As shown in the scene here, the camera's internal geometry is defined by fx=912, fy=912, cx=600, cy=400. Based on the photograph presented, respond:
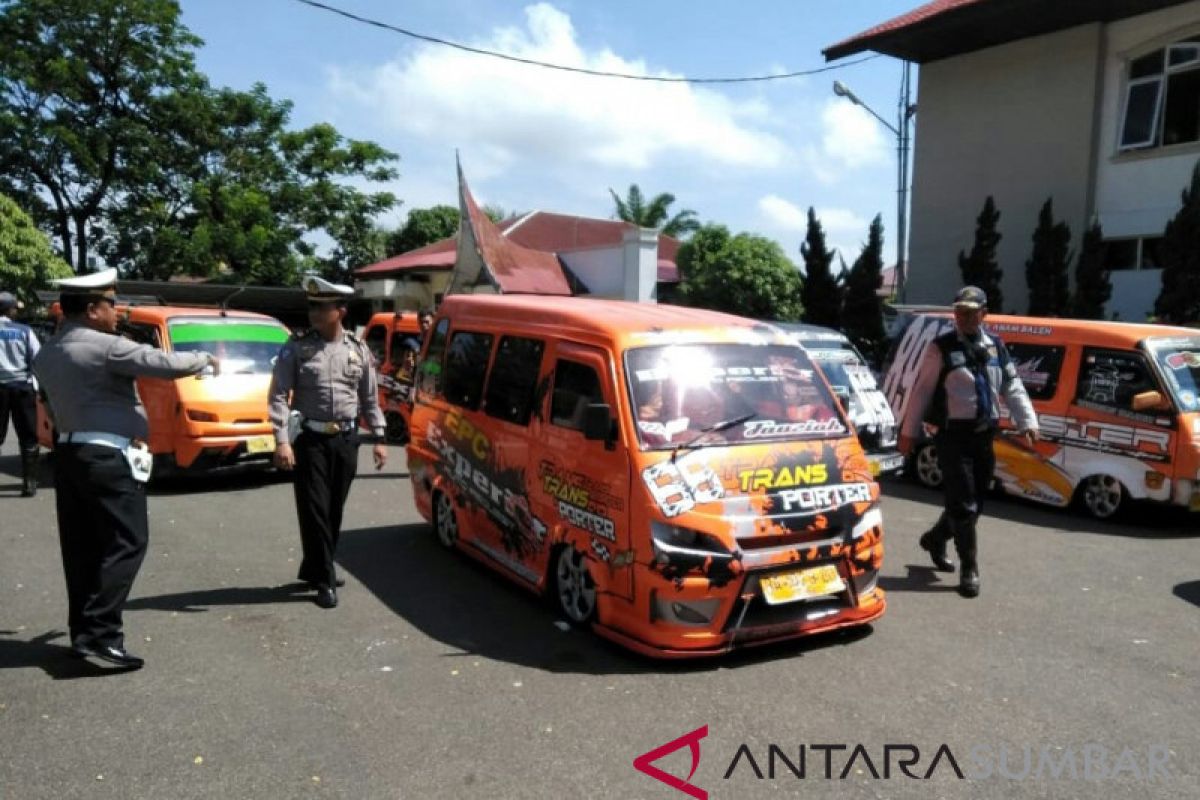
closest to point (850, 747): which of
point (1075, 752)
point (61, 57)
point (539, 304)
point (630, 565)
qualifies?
point (1075, 752)

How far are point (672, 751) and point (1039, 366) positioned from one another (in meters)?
7.11

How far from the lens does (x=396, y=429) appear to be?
13484 mm

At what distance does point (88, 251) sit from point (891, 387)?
26.7m

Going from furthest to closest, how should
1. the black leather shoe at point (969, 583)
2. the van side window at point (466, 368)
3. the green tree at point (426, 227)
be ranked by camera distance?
1. the green tree at point (426, 227)
2. the van side window at point (466, 368)
3. the black leather shoe at point (969, 583)

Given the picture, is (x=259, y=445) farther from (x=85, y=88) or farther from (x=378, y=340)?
(x=85, y=88)

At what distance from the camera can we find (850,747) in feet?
12.7

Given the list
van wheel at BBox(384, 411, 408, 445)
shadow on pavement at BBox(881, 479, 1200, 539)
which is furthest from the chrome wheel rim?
van wheel at BBox(384, 411, 408, 445)

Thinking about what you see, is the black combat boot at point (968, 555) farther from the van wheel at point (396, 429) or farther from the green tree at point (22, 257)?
the green tree at point (22, 257)

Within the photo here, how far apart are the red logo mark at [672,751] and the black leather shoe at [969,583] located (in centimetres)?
283

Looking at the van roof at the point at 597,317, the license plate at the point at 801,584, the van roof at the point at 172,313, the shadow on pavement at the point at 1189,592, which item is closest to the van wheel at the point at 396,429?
the van roof at the point at 172,313

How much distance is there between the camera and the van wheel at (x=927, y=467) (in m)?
10.2

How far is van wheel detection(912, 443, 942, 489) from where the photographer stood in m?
10.2

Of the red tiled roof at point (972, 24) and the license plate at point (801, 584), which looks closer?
the license plate at point (801, 584)

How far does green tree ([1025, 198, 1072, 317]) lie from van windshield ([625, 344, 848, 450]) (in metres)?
12.8
